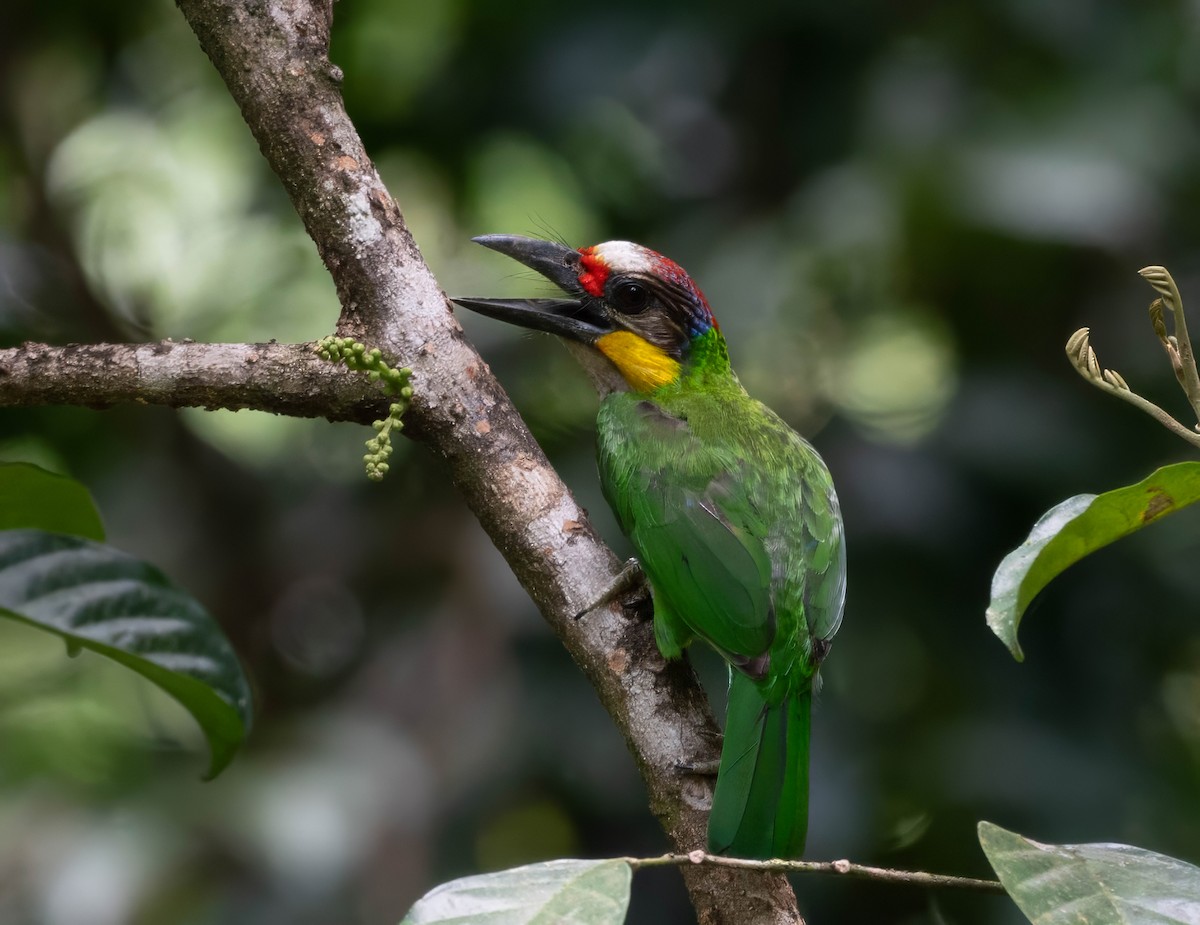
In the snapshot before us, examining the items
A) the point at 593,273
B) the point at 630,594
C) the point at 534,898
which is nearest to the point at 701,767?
the point at 630,594

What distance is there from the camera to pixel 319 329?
4.19 meters

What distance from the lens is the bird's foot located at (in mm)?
1812

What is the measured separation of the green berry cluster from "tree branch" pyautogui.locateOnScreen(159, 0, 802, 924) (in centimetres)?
3

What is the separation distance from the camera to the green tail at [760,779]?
5.55 feet

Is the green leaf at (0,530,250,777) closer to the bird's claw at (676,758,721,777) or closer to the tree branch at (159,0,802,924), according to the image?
the tree branch at (159,0,802,924)

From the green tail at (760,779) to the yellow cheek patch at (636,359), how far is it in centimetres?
84

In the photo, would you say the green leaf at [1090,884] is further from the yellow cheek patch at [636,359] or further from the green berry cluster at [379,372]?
the yellow cheek patch at [636,359]

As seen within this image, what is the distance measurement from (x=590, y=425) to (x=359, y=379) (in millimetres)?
1916

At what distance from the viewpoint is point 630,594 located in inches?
77.3

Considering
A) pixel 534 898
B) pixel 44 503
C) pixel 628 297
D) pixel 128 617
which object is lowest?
pixel 534 898

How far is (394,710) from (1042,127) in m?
2.47

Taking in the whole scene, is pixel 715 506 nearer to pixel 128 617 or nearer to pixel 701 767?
pixel 701 767

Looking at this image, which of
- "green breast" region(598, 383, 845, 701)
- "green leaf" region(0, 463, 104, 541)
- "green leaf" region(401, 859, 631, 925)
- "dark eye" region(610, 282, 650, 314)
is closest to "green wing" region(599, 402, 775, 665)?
"green breast" region(598, 383, 845, 701)

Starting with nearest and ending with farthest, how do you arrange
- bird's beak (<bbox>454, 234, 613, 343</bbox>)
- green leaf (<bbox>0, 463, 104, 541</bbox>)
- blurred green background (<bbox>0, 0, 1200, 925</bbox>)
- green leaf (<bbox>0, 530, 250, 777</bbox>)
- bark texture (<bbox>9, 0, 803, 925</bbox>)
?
green leaf (<bbox>0, 530, 250, 777</bbox>) < green leaf (<bbox>0, 463, 104, 541</bbox>) < bark texture (<bbox>9, 0, 803, 925</bbox>) < bird's beak (<bbox>454, 234, 613, 343</bbox>) < blurred green background (<bbox>0, 0, 1200, 925</bbox>)
